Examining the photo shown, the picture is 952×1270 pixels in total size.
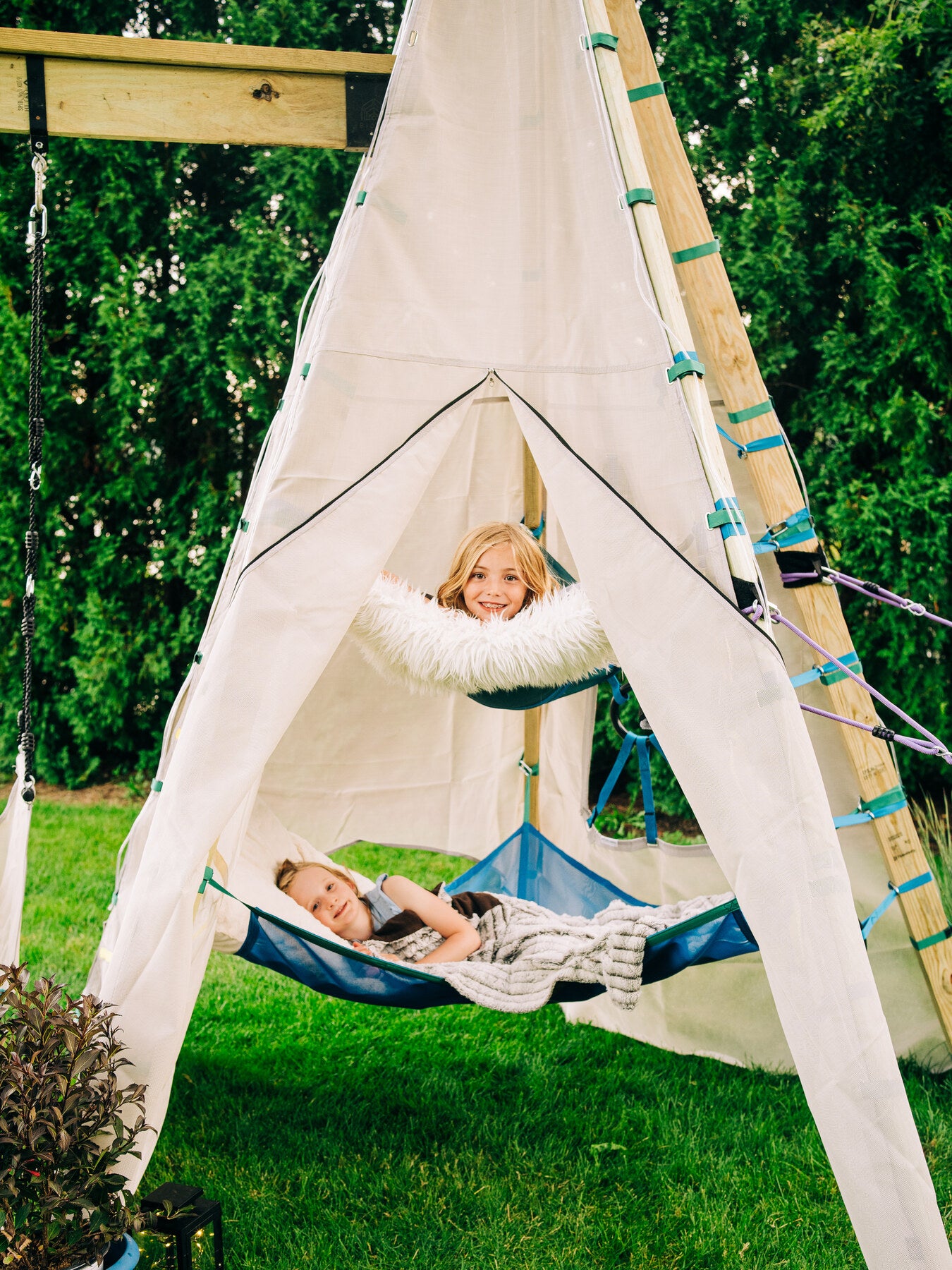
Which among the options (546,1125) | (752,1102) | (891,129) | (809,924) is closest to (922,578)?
(891,129)

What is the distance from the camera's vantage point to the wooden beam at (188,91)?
181 centimetres

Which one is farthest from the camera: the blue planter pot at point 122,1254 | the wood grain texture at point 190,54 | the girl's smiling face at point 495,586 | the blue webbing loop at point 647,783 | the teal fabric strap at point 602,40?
the blue webbing loop at point 647,783

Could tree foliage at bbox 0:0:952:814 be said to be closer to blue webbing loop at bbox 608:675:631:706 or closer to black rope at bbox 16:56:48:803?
blue webbing loop at bbox 608:675:631:706

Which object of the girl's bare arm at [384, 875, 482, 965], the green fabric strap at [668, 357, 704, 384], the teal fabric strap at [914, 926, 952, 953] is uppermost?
the green fabric strap at [668, 357, 704, 384]

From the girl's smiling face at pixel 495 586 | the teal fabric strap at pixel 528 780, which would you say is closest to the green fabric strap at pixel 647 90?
the girl's smiling face at pixel 495 586

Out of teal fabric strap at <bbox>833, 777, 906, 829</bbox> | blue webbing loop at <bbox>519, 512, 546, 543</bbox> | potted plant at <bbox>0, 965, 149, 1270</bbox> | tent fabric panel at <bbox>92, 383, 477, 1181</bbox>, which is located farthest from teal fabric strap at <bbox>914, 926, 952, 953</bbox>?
potted plant at <bbox>0, 965, 149, 1270</bbox>

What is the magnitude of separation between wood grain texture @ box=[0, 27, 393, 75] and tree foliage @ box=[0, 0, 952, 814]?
82.0 inches

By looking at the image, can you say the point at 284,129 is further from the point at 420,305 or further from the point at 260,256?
the point at 260,256

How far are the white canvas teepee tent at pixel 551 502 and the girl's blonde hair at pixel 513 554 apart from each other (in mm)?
681

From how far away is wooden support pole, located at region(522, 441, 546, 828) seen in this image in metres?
2.71

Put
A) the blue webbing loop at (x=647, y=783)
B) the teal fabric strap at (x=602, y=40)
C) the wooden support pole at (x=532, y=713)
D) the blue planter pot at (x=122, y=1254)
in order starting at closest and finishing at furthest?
1. the blue planter pot at (x=122, y=1254)
2. the teal fabric strap at (x=602, y=40)
3. the blue webbing loop at (x=647, y=783)
4. the wooden support pole at (x=532, y=713)

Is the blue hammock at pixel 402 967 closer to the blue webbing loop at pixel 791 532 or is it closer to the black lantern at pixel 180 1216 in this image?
the black lantern at pixel 180 1216

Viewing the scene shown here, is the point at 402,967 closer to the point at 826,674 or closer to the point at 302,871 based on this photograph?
the point at 302,871

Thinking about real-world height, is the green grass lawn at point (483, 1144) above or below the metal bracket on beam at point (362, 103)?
below
